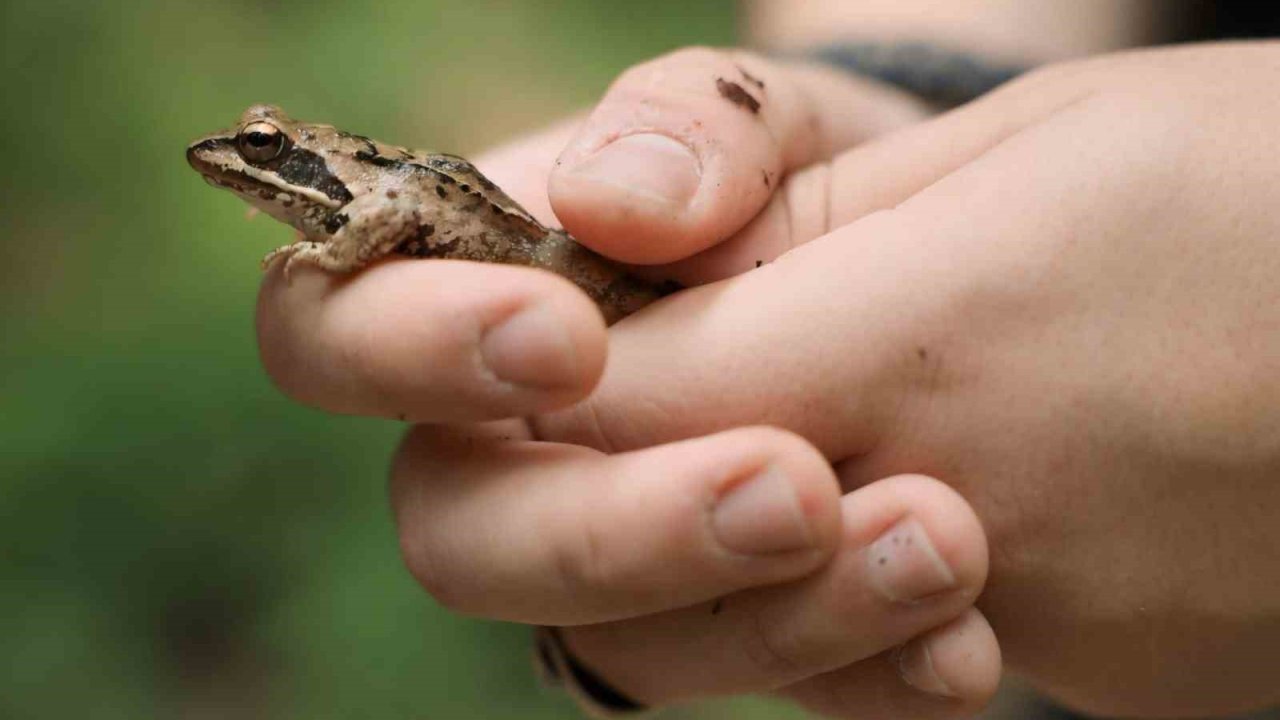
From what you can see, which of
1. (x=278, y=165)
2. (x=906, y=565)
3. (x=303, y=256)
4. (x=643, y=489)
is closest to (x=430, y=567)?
(x=643, y=489)

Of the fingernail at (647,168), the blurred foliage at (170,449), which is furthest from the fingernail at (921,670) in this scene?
the blurred foliage at (170,449)

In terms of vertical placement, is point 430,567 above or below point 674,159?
below

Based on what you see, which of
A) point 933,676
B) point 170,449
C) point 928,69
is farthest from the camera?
point 170,449

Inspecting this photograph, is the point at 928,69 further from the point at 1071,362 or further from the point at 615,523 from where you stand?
the point at 615,523

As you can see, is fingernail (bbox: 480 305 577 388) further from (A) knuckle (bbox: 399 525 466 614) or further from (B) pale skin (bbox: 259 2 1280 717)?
(A) knuckle (bbox: 399 525 466 614)

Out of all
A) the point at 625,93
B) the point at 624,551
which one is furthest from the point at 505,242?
the point at 624,551

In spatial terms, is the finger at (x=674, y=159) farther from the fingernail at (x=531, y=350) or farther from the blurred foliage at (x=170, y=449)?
the blurred foliage at (x=170, y=449)

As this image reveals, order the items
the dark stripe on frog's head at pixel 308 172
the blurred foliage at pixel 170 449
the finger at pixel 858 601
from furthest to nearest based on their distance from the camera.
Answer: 1. the blurred foliage at pixel 170 449
2. the dark stripe on frog's head at pixel 308 172
3. the finger at pixel 858 601
